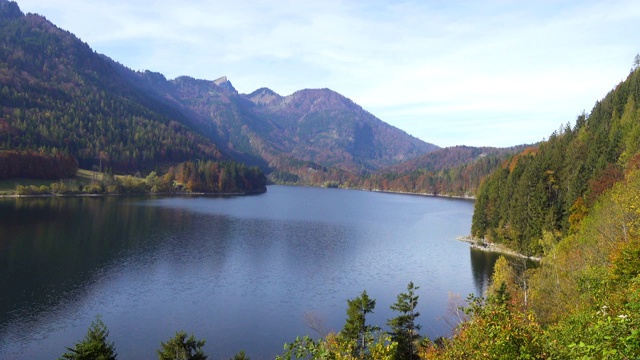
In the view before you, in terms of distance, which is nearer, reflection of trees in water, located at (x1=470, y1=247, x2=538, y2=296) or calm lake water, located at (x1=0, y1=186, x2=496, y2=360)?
calm lake water, located at (x1=0, y1=186, x2=496, y2=360)

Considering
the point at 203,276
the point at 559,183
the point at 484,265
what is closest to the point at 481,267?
the point at 484,265

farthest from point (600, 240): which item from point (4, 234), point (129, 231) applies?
point (4, 234)

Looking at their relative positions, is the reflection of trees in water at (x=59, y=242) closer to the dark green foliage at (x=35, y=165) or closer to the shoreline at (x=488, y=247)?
the dark green foliage at (x=35, y=165)

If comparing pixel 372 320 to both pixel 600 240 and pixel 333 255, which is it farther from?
pixel 333 255

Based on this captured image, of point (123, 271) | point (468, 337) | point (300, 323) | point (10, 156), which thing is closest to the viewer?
point (468, 337)

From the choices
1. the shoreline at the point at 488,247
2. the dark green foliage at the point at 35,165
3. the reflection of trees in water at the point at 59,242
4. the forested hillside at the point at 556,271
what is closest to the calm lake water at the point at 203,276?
the reflection of trees in water at the point at 59,242

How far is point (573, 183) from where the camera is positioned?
85312 millimetres

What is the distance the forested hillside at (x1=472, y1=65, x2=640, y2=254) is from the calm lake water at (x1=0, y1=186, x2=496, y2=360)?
1176 cm

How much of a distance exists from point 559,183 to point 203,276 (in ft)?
254

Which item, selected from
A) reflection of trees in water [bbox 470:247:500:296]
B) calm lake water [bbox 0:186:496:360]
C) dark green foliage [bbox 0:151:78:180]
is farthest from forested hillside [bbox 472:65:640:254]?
dark green foliage [bbox 0:151:78:180]

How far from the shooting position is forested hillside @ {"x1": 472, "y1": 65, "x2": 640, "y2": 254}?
257ft

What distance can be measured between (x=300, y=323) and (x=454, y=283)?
30766 millimetres

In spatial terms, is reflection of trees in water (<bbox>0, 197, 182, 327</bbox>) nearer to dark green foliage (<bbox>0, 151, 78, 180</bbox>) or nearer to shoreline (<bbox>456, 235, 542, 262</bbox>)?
dark green foliage (<bbox>0, 151, 78, 180</bbox>)

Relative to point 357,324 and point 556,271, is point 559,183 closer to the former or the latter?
point 556,271
